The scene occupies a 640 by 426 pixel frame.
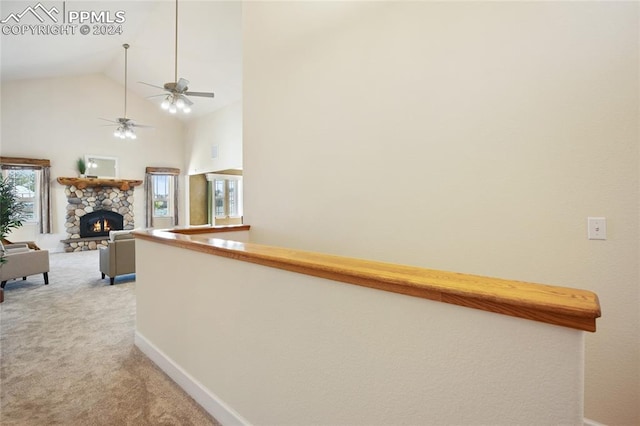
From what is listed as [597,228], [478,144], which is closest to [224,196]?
[478,144]

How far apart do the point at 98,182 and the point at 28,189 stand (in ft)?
4.50

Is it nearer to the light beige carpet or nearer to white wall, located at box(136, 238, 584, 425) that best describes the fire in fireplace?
the light beige carpet

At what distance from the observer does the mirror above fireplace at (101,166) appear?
7980mm

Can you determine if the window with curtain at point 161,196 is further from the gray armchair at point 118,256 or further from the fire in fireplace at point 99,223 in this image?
the gray armchair at point 118,256

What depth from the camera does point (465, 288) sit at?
86 centimetres

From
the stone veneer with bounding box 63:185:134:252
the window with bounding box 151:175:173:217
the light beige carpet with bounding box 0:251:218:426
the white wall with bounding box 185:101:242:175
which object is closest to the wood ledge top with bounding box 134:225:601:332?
the light beige carpet with bounding box 0:251:218:426

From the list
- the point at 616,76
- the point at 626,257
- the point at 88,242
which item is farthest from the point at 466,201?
the point at 88,242

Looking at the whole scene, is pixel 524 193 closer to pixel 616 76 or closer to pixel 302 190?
pixel 616 76

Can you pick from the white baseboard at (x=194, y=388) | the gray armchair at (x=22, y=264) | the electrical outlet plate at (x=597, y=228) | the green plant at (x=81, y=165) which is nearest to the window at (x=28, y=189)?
the green plant at (x=81, y=165)

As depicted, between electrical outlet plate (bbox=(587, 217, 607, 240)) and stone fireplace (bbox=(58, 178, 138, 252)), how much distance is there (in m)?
9.61

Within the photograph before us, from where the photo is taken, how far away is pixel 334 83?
2539 millimetres

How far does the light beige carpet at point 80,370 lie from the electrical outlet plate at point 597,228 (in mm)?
2244

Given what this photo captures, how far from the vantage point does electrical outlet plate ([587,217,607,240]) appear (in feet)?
4.85

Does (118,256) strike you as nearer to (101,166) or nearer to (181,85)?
(181,85)
